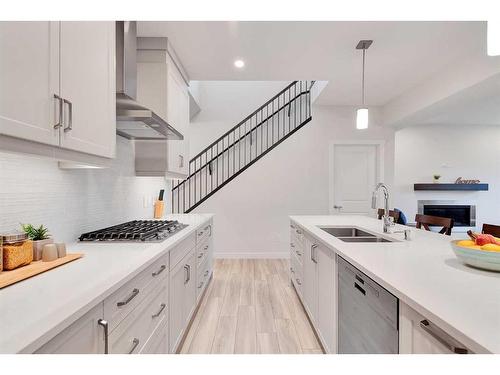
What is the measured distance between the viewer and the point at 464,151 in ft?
22.5

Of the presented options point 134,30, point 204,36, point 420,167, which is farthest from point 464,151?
point 134,30

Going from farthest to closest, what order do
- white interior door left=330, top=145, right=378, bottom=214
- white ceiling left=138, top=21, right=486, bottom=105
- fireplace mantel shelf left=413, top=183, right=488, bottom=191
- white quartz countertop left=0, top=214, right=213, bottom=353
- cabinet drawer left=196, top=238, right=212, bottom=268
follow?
fireplace mantel shelf left=413, top=183, right=488, bottom=191
white interior door left=330, top=145, right=378, bottom=214
cabinet drawer left=196, top=238, right=212, bottom=268
white ceiling left=138, top=21, right=486, bottom=105
white quartz countertop left=0, top=214, right=213, bottom=353

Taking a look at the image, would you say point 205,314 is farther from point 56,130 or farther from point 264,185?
point 264,185

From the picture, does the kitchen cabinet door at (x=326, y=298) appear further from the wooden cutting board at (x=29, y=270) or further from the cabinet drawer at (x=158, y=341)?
the wooden cutting board at (x=29, y=270)

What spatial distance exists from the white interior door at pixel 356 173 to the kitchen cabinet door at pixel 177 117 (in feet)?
9.76

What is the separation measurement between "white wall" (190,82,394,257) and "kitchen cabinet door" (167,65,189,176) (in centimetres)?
174

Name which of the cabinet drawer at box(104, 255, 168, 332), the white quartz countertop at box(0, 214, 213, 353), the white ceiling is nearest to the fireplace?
the white ceiling

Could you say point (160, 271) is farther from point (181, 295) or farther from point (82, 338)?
point (82, 338)

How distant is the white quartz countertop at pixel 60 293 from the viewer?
2.35 ft

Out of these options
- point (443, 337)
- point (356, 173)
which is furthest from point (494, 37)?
point (356, 173)

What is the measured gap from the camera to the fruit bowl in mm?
1158

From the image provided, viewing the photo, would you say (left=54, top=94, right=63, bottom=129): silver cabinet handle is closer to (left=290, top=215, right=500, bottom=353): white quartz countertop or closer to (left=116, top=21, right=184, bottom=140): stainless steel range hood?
(left=116, top=21, right=184, bottom=140): stainless steel range hood

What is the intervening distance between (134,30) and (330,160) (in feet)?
12.7

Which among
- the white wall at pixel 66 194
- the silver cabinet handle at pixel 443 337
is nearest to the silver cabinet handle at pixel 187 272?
the white wall at pixel 66 194
